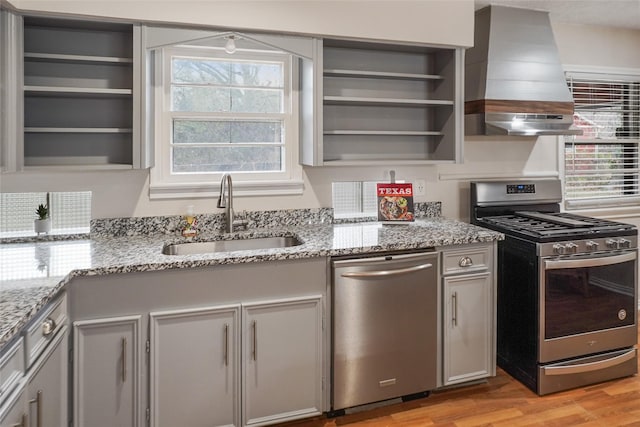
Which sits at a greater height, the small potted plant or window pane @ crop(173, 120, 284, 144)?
window pane @ crop(173, 120, 284, 144)

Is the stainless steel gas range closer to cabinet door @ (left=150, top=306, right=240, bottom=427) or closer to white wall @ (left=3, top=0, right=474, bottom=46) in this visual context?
white wall @ (left=3, top=0, right=474, bottom=46)

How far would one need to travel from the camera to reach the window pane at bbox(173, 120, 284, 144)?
2.75m

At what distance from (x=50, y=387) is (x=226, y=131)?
1657 millimetres

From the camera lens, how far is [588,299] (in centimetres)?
272

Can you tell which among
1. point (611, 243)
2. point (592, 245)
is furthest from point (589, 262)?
point (611, 243)

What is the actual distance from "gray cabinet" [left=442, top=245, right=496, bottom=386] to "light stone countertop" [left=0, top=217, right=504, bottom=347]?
4.2 inches

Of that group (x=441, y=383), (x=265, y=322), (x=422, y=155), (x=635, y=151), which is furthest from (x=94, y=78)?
(x=635, y=151)

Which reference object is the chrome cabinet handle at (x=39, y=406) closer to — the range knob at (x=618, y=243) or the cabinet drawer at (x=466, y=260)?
the cabinet drawer at (x=466, y=260)

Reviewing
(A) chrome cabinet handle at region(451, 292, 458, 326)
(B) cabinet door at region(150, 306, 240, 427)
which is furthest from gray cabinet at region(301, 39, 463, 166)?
(B) cabinet door at region(150, 306, 240, 427)

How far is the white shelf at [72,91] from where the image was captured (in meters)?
2.20

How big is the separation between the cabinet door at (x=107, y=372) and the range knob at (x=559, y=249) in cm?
219

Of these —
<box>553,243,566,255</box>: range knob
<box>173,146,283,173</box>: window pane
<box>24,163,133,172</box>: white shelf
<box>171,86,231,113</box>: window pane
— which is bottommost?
<box>553,243,566,255</box>: range knob

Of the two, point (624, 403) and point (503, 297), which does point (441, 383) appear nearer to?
point (503, 297)

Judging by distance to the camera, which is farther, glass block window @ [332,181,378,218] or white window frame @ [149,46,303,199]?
glass block window @ [332,181,378,218]
